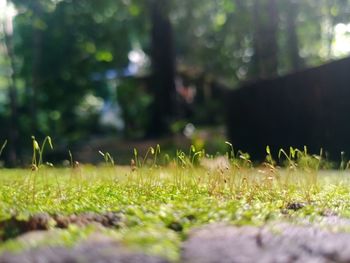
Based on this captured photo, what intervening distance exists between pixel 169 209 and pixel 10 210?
0.94m

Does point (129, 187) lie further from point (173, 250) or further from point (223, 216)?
point (173, 250)

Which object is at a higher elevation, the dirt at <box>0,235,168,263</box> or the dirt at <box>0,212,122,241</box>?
the dirt at <box>0,235,168,263</box>

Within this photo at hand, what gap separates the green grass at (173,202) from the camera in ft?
10.1

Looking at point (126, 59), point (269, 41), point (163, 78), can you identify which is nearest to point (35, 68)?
point (163, 78)

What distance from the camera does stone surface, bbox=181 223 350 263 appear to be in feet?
8.82

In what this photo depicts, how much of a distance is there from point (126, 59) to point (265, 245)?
25561mm

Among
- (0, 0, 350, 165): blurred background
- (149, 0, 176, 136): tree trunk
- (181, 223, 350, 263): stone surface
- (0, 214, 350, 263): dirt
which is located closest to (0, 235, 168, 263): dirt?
(0, 214, 350, 263): dirt

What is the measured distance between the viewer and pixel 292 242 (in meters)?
2.98

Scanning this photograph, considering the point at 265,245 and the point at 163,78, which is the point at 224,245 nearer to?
the point at 265,245

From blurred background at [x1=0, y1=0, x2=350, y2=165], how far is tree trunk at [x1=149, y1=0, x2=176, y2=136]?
0.03 meters

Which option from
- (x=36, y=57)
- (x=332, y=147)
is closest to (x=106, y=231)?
(x=332, y=147)

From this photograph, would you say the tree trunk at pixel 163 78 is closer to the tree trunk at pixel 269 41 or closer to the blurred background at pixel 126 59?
the blurred background at pixel 126 59

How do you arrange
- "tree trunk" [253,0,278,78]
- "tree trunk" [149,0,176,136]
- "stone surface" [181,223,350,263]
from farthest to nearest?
"tree trunk" [149,0,176,136], "tree trunk" [253,0,278,78], "stone surface" [181,223,350,263]

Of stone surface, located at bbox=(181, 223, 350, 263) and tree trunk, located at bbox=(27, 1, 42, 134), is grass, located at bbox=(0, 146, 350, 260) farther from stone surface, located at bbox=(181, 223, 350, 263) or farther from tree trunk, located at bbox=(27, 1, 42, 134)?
tree trunk, located at bbox=(27, 1, 42, 134)
